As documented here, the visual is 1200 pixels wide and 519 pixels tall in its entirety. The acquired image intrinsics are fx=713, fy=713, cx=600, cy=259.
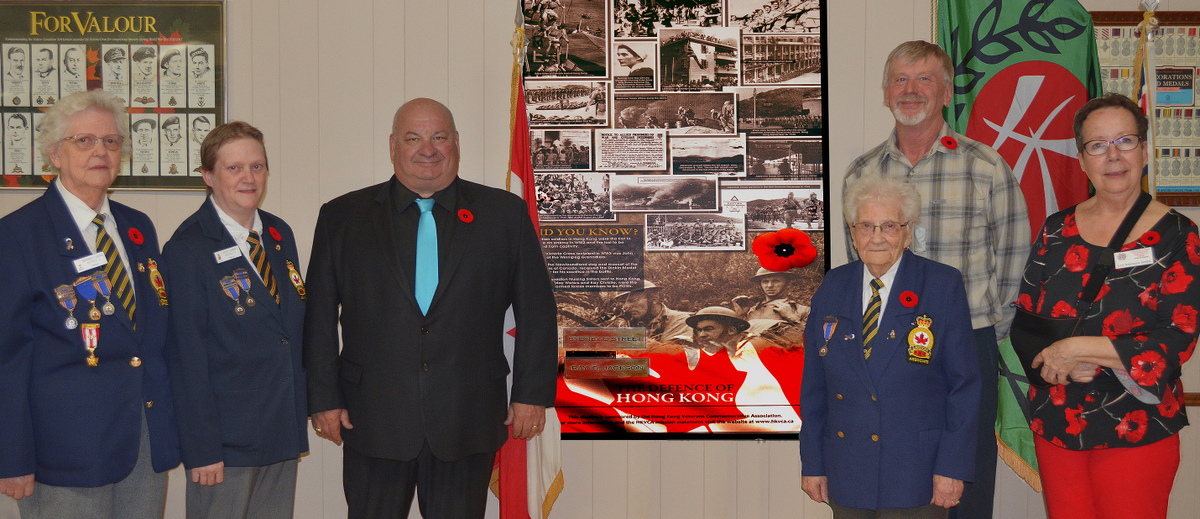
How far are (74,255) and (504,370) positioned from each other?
1.37 m

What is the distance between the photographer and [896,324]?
6.93ft

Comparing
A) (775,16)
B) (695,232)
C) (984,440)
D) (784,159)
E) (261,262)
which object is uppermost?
(775,16)

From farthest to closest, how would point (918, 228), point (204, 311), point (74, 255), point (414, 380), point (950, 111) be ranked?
point (950, 111), point (918, 228), point (414, 380), point (204, 311), point (74, 255)

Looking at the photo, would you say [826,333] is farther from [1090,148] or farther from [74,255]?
[74,255]

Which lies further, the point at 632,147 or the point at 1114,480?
the point at 632,147

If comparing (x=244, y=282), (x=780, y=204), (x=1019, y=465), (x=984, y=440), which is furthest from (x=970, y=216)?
(x=244, y=282)

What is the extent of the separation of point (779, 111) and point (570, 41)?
3.48 feet

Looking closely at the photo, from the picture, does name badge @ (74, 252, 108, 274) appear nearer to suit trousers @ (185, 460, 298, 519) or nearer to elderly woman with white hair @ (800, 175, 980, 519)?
suit trousers @ (185, 460, 298, 519)

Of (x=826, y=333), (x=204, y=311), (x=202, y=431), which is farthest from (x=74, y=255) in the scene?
(x=826, y=333)

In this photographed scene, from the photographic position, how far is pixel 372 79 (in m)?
3.50

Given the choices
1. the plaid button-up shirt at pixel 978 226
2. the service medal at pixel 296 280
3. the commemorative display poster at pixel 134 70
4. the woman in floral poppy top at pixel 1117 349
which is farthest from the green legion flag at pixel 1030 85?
Result: the commemorative display poster at pixel 134 70

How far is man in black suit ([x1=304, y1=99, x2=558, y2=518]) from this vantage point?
2443 millimetres

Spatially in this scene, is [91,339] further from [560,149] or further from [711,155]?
[711,155]

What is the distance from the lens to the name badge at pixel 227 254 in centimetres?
233
